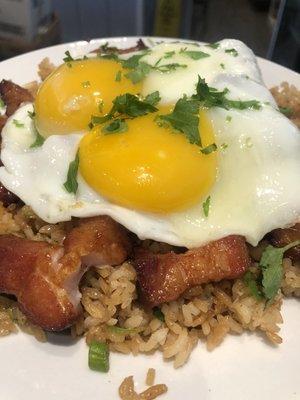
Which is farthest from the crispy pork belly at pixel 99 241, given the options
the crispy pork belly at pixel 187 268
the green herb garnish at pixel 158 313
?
the green herb garnish at pixel 158 313

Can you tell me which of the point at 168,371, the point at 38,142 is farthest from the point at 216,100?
the point at 168,371

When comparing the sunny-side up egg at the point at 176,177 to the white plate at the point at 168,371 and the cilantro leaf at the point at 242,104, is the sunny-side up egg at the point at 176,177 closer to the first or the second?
the cilantro leaf at the point at 242,104

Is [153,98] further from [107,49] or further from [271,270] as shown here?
[107,49]

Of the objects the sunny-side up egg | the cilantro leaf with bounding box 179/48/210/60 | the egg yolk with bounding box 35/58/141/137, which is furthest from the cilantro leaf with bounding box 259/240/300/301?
the cilantro leaf with bounding box 179/48/210/60

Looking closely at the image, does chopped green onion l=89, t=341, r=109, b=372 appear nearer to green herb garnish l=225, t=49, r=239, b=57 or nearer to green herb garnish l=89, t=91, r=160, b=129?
green herb garnish l=89, t=91, r=160, b=129

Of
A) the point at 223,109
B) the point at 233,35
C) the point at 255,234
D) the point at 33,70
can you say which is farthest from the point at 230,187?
the point at 233,35
